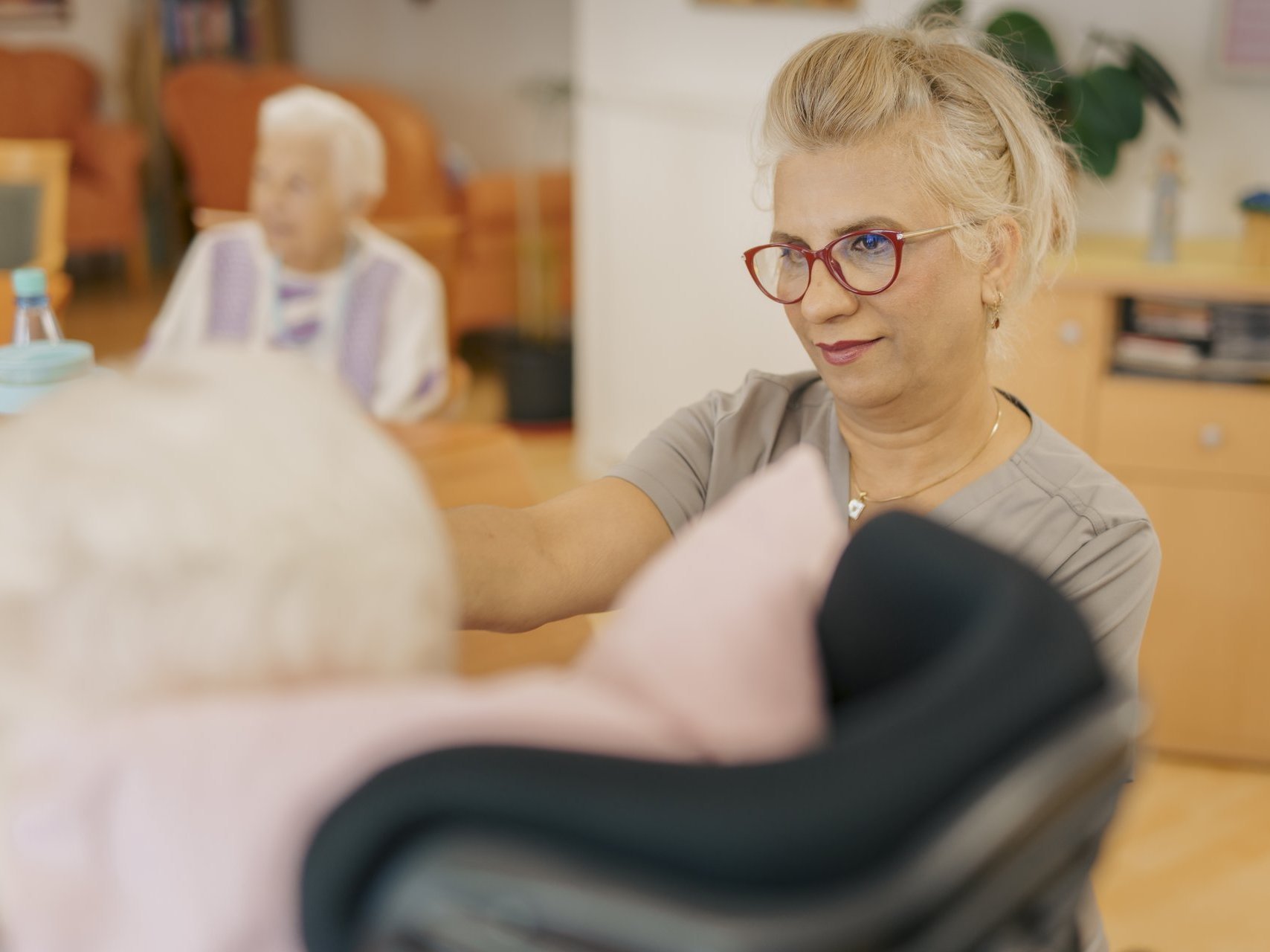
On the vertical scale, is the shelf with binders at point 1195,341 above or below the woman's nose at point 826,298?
below

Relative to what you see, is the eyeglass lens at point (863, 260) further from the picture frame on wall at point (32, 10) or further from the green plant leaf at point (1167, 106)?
the picture frame on wall at point (32, 10)

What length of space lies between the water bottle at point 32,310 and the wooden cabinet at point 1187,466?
1.81 meters

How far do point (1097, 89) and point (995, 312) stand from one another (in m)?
1.75

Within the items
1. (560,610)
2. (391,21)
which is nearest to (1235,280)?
(560,610)

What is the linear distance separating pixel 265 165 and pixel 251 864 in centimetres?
271

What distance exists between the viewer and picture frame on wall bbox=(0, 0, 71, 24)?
751 cm

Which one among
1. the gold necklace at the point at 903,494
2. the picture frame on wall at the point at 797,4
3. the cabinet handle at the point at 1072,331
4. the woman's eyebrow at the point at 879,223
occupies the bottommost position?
the cabinet handle at the point at 1072,331

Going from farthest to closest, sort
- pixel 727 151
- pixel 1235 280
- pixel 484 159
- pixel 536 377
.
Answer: pixel 484 159 < pixel 536 377 < pixel 727 151 < pixel 1235 280

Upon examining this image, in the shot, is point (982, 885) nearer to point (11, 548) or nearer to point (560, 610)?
point (11, 548)

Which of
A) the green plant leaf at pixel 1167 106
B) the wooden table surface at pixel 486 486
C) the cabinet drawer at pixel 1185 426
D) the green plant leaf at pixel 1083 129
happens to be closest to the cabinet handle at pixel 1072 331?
the cabinet drawer at pixel 1185 426

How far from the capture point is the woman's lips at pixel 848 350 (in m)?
1.44

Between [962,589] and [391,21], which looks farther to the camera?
[391,21]

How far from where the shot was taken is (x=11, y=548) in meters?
0.60

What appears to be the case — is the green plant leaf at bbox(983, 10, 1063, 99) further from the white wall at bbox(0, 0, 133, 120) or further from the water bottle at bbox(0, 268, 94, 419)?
the white wall at bbox(0, 0, 133, 120)
